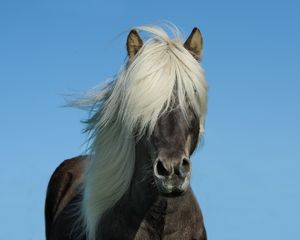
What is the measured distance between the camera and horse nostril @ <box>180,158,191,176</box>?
516 centimetres

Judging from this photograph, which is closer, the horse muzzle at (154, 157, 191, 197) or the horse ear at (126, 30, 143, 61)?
the horse muzzle at (154, 157, 191, 197)

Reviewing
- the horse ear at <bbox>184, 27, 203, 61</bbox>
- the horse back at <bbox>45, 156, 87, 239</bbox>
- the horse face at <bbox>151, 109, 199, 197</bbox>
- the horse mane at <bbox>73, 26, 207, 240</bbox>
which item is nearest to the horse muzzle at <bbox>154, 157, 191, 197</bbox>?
the horse face at <bbox>151, 109, 199, 197</bbox>

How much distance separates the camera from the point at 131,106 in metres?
5.78

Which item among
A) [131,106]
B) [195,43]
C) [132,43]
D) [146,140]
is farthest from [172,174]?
[195,43]

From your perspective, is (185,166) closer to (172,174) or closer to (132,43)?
(172,174)

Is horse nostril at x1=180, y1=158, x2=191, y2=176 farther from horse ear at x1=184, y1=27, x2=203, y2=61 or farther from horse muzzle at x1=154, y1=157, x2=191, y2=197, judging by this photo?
horse ear at x1=184, y1=27, x2=203, y2=61

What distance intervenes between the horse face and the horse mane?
0.30 ft

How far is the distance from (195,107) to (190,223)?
1.01m

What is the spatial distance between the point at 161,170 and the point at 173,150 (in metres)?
0.19

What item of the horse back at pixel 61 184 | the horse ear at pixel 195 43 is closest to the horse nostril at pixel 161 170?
the horse ear at pixel 195 43

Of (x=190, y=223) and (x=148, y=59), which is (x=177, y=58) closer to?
(x=148, y=59)

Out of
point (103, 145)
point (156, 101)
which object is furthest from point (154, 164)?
point (103, 145)

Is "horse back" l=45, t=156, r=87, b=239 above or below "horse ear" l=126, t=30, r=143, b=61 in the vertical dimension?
below

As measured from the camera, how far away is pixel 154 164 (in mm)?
5285
